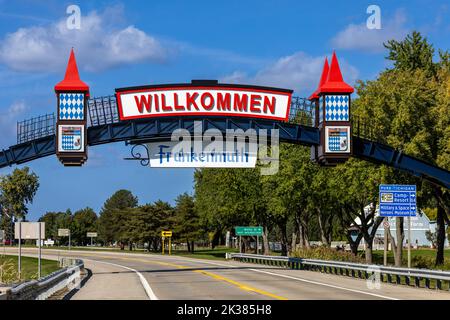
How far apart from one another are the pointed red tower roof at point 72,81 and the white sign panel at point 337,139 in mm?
12397

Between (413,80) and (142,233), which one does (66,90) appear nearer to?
(413,80)

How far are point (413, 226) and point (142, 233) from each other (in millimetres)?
75997

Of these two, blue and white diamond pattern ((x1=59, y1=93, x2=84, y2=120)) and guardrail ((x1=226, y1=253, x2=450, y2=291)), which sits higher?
blue and white diamond pattern ((x1=59, y1=93, x2=84, y2=120))

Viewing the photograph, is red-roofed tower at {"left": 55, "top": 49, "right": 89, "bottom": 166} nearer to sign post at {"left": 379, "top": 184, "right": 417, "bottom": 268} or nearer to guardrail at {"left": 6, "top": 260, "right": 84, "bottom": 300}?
guardrail at {"left": 6, "top": 260, "right": 84, "bottom": 300}

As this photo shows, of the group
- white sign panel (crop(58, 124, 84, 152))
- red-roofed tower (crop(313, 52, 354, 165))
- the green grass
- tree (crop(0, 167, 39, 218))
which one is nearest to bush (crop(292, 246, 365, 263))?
red-roofed tower (crop(313, 52, 354, 165))

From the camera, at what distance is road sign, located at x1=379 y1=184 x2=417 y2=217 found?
36.2m

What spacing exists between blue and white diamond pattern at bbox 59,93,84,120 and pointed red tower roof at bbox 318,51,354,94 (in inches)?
475

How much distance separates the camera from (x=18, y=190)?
6535 inches

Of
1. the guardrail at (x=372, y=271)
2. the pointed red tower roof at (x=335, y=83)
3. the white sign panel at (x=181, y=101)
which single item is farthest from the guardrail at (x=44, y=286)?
the pointed red tower roof at (x=335, y=83)

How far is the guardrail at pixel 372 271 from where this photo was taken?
28922 millimetres

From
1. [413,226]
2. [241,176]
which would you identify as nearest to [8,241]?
[413,226]

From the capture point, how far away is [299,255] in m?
53.8

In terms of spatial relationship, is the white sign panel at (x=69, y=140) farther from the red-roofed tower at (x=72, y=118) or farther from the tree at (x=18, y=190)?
the tree at (x=18, y=190)

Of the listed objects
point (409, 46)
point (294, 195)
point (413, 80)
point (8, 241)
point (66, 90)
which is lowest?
point (8, 241)
